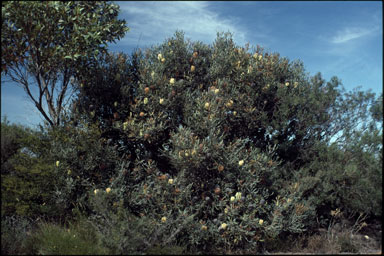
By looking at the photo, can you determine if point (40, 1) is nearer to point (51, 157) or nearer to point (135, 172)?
point (51, 157)

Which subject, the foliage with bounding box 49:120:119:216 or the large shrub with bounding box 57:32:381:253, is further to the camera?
the foliage with bounding box 49:120:119:216

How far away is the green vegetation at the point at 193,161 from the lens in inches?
257

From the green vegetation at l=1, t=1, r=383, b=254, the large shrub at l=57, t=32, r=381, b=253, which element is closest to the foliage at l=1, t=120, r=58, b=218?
the green vegetation at l=1, t=1, r=383, b=254

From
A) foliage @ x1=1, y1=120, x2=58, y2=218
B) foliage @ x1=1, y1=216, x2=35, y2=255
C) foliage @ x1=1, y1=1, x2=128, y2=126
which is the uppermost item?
foliage @ x1=1, y1=1, x2=128, y2=126

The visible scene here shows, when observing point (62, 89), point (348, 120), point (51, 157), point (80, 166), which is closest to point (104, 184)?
point (80, 166)

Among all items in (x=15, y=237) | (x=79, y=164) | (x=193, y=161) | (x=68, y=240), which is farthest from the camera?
(x=79, y=164)

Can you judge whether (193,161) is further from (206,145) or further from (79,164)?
(79,164)

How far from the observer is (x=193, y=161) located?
263 inches

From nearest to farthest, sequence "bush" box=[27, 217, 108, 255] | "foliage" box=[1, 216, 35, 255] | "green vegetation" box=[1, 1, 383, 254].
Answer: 1. "bush" box=[27, 217, 108, 255]
2. "foliage" box=[1, 216, 35, 255]
3. "green vegetation" box=[1, 1, 383, 254]

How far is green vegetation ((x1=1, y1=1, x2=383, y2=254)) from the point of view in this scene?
653 centimetres

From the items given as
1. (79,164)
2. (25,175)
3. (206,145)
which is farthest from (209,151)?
(25,175)

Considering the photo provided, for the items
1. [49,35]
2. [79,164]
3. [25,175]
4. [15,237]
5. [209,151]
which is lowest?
[15,237]

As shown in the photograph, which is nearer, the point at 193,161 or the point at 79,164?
the point at 193,161

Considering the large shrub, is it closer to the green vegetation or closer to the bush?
the green vegetation
